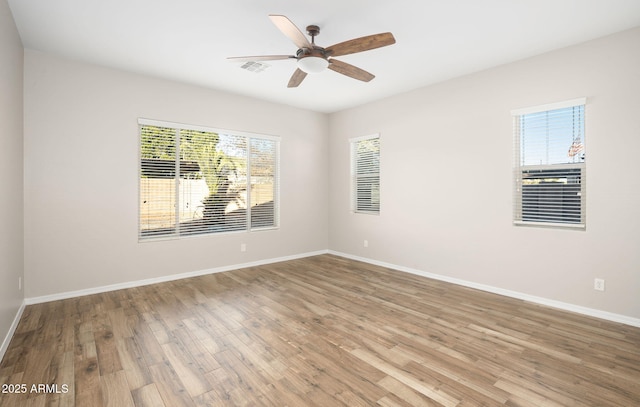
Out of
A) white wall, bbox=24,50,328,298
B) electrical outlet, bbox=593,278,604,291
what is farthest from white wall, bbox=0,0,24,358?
electrical outlet, bbox=593,278,604,291

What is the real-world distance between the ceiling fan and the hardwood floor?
253 cm

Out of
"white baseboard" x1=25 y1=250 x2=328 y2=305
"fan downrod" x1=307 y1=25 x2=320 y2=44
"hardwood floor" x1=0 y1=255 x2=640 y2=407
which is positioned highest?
"fan downrod" x1=307 y1=25 x2=320 y2=44

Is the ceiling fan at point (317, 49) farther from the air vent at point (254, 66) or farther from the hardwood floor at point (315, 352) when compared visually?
the hardwood floor at point (315, 352)

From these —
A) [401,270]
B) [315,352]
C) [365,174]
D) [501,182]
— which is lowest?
[315,352]

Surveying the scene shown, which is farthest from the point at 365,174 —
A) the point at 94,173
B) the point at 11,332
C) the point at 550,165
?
the point at 11,332

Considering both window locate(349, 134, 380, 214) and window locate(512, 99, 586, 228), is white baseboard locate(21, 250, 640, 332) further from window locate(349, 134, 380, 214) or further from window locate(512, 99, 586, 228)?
window locate(349, 134, 380, 214)

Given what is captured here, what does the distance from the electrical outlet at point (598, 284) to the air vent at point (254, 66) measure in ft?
14.5

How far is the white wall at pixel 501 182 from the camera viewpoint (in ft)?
10.0

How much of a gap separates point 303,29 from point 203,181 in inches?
111

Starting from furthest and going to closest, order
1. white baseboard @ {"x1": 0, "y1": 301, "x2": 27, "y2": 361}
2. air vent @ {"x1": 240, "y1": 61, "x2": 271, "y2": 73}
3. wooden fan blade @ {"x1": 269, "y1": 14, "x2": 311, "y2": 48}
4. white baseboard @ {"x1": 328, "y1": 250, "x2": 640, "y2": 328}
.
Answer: air vent @ {"x1": 240, "y1": 61, "x2": 271, "y2": 73}, white baseboard @ {"x1": 328, "y1": 250, "x2": 640, "y2": 328}, white baseboard @ {"x1": 0, "y1": 301, "x2": 27, "y2": 361}, wooden fan blade @ {"x1": 269, "y1": 14, "x2": 311, "y2": 48}

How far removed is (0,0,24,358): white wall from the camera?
2502 millimetres

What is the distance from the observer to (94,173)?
3.89 metres

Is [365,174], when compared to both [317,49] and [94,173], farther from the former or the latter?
[94,173]

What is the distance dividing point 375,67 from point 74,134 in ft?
12.6
